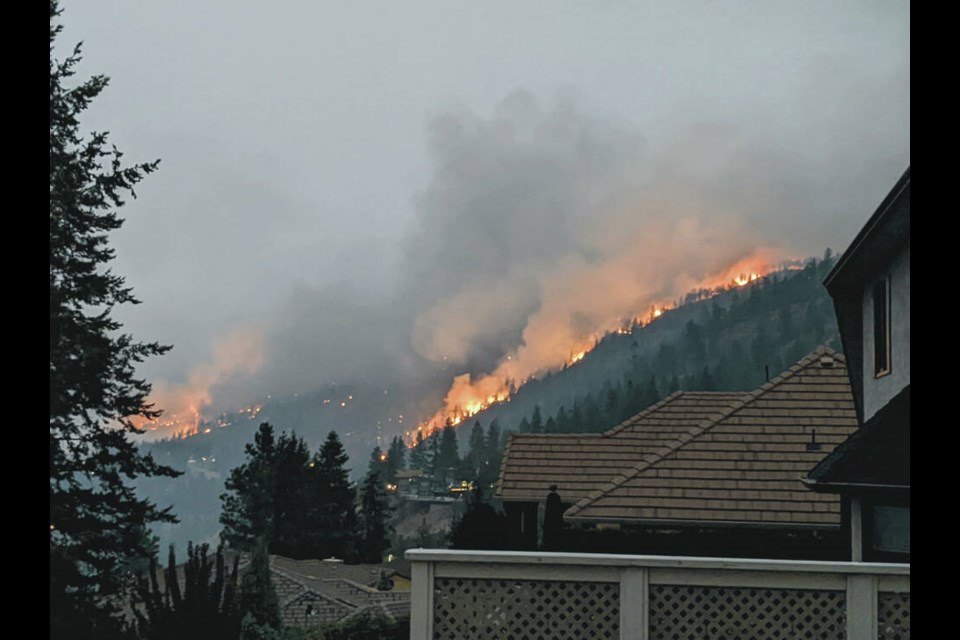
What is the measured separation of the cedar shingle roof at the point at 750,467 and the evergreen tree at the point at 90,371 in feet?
40.3

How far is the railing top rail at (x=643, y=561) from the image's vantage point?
7.71m

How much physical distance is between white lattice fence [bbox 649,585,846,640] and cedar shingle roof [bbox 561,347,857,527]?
29.2 feet

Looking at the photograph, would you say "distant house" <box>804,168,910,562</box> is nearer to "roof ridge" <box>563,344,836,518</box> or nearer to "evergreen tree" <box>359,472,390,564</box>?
"roof ridge" <box>563,344,836,518</box>

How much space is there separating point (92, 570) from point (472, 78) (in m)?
119

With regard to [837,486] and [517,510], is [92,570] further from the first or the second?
[837,486]

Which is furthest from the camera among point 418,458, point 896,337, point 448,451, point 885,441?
point 418,458

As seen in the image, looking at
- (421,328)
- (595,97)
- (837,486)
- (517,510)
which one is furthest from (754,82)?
(837,486)

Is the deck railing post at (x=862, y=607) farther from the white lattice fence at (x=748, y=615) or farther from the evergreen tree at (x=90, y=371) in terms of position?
the evergreen tree at (x=90, y=371)

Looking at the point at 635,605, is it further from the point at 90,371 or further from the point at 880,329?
the point at 90,371

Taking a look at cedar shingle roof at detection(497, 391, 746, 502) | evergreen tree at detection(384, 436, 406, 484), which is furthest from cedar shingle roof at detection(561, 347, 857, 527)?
evergreen tree at detection(384, 436, 406, 484)

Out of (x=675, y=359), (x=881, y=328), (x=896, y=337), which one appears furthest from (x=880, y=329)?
(x=675, y=359)

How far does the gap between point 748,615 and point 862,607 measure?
826 millimetres

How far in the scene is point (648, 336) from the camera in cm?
16325

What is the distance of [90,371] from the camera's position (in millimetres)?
25641
